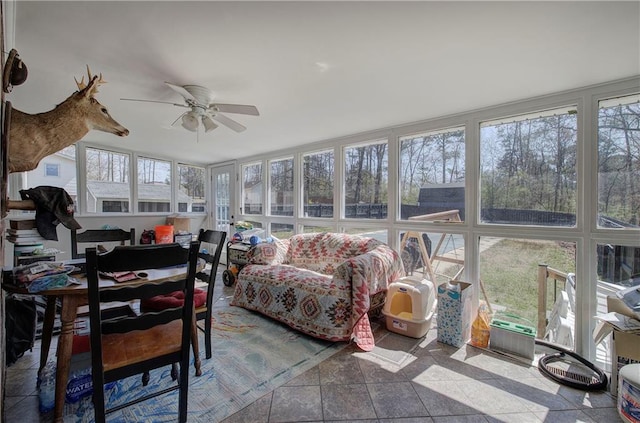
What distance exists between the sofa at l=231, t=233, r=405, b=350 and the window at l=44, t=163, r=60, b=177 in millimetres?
3401

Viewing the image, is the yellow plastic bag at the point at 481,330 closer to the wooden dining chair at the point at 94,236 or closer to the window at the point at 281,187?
the window at the point at 281,187

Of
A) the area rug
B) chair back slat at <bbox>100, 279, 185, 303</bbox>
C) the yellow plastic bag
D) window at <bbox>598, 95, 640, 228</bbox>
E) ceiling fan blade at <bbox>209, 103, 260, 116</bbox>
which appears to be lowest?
the area rug

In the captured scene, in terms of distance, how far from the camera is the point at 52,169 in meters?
4.01

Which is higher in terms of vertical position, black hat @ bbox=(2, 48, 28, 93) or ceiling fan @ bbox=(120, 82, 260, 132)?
ceiling fan @ bbox=(120, 82, 260, 132)

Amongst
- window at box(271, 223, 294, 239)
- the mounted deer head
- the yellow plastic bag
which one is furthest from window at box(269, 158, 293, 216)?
the yellow plastic bag

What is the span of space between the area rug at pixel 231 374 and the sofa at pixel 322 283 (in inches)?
6.7

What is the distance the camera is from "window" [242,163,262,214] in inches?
203

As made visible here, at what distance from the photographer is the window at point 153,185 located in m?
5.02

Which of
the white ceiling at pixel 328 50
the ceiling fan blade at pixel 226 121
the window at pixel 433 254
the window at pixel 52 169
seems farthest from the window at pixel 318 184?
the window at pixel 52 169

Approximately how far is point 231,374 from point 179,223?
4.00 m

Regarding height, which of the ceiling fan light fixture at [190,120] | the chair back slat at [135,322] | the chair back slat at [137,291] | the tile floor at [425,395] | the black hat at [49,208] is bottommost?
the tile floor at [425,395]

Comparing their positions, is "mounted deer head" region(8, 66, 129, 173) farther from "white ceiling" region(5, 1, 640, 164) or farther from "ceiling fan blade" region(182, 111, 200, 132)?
"ceiling fan blade" region(182, 111, 200, 132)

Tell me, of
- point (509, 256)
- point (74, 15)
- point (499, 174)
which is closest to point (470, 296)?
point (509, 256)

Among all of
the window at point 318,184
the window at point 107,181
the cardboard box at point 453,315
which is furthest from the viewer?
the window at point 107,181
